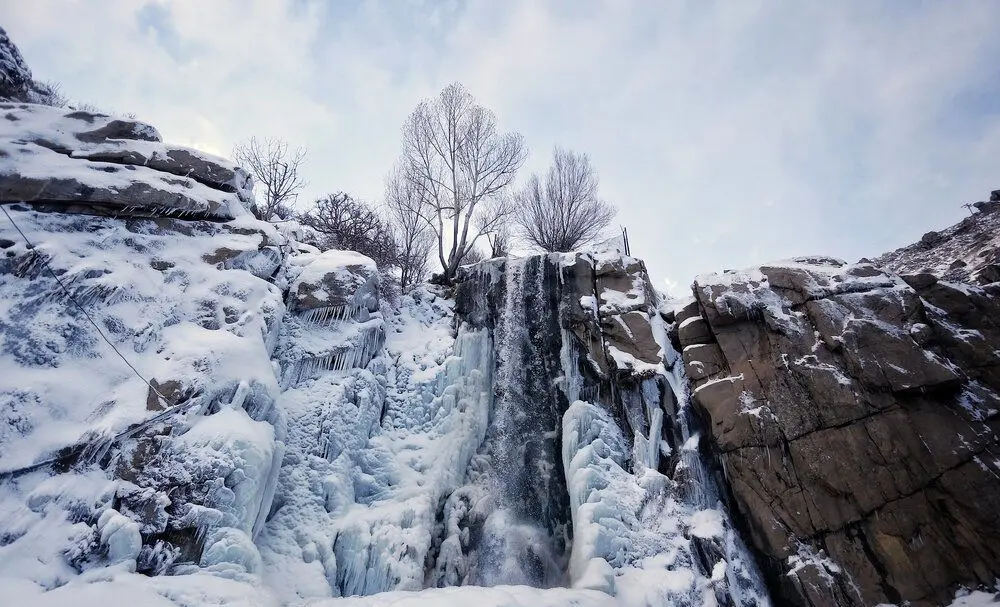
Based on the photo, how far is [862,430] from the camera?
21.6 ft

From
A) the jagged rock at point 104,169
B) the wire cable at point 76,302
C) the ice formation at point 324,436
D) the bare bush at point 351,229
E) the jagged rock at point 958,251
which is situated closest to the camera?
the ice formation at point 324,436

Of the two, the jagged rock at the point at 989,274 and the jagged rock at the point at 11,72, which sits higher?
the jagged rock at the point at 11,72

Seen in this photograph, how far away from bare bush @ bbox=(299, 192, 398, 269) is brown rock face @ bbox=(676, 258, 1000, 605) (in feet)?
35.2

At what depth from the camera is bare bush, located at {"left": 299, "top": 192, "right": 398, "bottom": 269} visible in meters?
14.2

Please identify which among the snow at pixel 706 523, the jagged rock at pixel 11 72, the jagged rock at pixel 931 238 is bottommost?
the snow at pixel 706 523

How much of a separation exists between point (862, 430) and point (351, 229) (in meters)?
14.0

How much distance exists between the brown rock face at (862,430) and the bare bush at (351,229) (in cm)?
1074

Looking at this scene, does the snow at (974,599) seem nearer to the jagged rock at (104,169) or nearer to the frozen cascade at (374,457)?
the frozen cascade at (374,457)

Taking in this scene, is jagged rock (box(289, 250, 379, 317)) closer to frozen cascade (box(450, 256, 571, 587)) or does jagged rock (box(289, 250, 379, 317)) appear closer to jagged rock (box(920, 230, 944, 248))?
frozen cascade (box(450, 256, 571, 587))

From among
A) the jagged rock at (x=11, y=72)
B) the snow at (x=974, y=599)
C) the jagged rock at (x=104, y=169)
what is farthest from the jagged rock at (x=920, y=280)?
the jagged rock at (x=11, y=72)

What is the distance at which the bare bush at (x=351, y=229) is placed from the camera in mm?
14227

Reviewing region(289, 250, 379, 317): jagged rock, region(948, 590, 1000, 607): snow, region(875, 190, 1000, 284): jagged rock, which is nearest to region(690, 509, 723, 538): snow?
region(948, 590, 1000, 607): snow

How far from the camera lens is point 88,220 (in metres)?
6.87

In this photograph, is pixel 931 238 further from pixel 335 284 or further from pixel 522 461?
pixel 335 284
